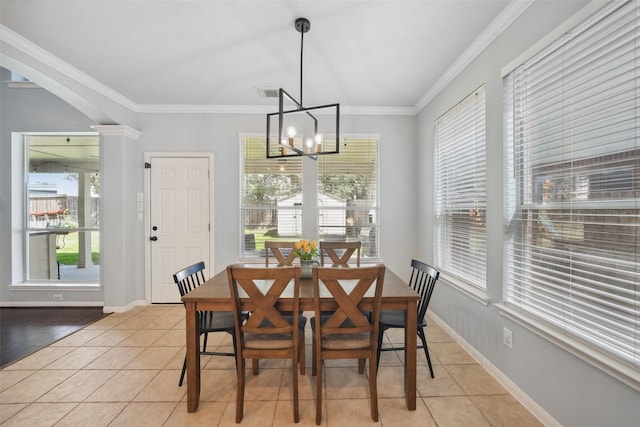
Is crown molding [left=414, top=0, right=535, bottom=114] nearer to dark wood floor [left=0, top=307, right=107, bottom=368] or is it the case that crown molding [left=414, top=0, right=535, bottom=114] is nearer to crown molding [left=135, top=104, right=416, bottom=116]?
crown molding [left=135, top=104, right=416, bottom=116]

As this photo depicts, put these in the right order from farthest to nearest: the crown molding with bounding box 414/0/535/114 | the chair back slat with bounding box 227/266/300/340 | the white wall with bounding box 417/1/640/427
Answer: the crown molding with bounding box 414/0/535/114 < the chair back slat with bounding box 227/266/300/340 < the white wall with bounding box 417/1/640/427

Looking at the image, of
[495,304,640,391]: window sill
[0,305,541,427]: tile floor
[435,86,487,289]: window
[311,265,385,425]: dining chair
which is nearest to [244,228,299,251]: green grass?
[0,305,541,427]: tile floor

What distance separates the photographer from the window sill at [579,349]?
4.25ft

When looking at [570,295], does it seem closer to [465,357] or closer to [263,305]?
[465,357]

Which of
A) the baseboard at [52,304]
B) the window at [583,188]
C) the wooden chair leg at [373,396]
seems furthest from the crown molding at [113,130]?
the window at [583,188]

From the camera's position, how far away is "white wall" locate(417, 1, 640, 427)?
4.75 ft

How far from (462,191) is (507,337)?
4.52 feet

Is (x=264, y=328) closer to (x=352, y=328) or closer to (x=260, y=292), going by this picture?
(x=260, y=292)

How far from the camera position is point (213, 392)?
2113 mm

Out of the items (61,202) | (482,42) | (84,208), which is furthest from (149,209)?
(482,42)

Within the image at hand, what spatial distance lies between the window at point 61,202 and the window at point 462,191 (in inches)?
179

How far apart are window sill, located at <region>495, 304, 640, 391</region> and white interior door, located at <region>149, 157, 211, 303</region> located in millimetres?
3585

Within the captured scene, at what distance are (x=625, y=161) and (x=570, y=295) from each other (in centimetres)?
78

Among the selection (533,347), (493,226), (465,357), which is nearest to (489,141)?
(493,226)
